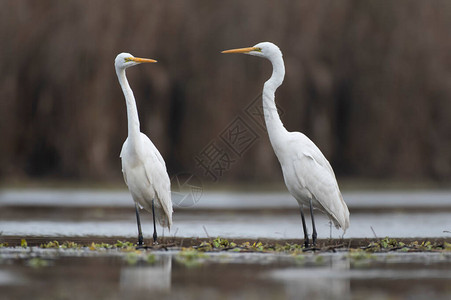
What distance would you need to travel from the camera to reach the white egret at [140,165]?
375 inches

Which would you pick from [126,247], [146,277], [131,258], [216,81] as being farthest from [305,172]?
[216,81]

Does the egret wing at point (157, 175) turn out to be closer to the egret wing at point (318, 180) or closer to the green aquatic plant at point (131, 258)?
the egret wing at point (318, 180)

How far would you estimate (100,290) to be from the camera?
5.82 m

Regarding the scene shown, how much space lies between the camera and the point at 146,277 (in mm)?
6516

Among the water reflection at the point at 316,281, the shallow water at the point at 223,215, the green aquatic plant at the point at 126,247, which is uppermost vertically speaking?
the shallow water at the point at 223,215

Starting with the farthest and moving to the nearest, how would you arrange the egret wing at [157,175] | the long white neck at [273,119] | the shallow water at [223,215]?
the shallow water at [223,215] < the egret wing at [157,175] < the long white neck at [273,119]

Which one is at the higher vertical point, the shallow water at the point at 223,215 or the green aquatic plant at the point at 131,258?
the shallow water at the point at 223,215

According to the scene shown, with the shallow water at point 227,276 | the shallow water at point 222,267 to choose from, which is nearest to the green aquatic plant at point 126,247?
the shallow water at point 222,267

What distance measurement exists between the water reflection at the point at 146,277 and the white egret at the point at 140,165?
2121 mm

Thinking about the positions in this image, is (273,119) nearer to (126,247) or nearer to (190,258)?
(126,247)

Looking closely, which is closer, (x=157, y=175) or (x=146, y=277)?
(x=146, y=277)

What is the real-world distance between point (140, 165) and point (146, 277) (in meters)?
3.29

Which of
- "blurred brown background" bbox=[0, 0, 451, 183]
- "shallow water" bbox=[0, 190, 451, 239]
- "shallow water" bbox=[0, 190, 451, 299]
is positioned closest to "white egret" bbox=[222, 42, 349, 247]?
"shallow water" bbox=[0, 190, 451, 239]

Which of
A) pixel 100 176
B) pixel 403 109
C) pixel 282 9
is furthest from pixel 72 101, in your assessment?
pixel 403 109
